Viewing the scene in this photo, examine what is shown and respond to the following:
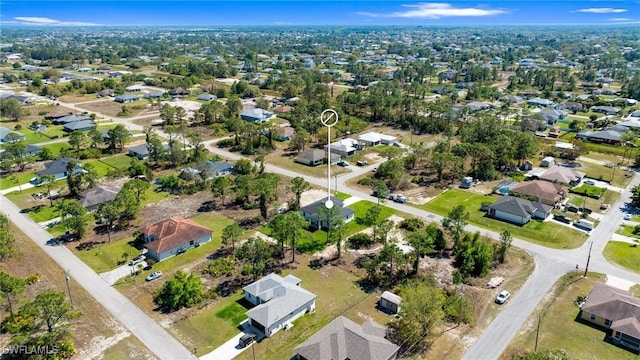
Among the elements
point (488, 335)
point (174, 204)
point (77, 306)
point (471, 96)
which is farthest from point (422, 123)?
point (77, 306)

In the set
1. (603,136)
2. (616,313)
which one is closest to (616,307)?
(616,313)

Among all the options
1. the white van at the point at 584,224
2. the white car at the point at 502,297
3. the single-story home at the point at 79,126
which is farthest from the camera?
the single-story home at the point at 79,126

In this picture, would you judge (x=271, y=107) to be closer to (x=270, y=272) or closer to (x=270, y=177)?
(x=270, y=177)

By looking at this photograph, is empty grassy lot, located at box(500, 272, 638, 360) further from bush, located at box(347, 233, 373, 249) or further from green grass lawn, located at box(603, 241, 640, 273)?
bush, located at box(347, 233, 373, 249)

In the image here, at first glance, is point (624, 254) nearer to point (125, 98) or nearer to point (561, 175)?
point (561, 175)

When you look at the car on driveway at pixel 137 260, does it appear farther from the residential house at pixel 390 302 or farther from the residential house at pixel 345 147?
the residential house at pixel 345 147

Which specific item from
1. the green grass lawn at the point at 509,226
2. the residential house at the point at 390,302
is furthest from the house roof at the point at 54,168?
the green grass lawn at the point at 509,226

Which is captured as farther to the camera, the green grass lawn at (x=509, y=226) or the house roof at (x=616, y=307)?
the green grass lawn at (x=509, y=226)
